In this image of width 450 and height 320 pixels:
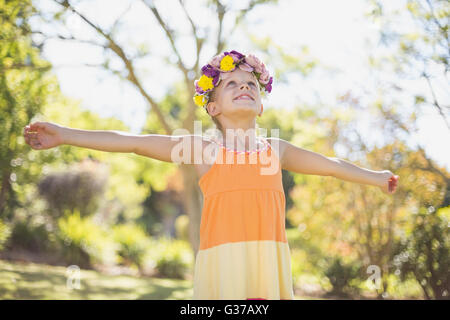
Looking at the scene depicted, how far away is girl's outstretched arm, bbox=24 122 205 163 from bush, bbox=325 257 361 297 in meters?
5.43

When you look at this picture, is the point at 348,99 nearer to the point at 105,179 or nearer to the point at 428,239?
the point at 428,239

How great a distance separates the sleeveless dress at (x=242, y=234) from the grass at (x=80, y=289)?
319cm

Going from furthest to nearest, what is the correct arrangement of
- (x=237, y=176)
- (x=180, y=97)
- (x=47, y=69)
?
(x=180, y=97), (x=47, y=69), (x=237, y=176)

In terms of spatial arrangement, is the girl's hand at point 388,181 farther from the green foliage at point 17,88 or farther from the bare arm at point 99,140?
the green foliage at point 17,88

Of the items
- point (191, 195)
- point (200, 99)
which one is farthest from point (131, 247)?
point (200, 99)

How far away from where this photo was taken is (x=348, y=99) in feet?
22.4

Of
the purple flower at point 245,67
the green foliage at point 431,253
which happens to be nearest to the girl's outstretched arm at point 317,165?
the purple flower at point 245,67

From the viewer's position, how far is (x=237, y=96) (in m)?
2.47

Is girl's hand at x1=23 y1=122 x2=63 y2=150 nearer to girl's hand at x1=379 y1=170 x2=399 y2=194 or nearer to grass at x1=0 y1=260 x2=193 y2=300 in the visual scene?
girl's hand at x1=379 y1=170 x2=399 y2=194

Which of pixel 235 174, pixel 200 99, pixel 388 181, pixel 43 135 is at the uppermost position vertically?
pixel 200 99

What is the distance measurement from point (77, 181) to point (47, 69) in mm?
6797

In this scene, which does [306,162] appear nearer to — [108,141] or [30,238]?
[108,141]

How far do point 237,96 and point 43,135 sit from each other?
1.12 meters
